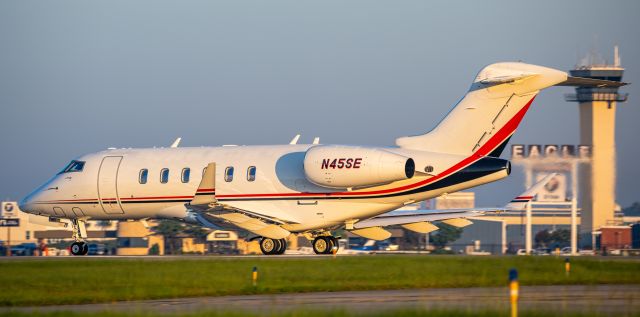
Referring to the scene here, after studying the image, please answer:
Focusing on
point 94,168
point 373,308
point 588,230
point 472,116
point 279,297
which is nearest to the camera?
point 373,308

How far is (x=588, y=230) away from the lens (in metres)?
86.9

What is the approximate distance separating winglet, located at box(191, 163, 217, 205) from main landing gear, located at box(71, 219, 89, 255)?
6681 millimetres

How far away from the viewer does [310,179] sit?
109ft

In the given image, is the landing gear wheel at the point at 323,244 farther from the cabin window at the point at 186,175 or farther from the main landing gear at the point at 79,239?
the main landing gear at the point at 79,239

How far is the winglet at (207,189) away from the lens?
3281 cm

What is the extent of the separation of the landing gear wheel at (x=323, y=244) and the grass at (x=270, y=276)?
22.1 ft

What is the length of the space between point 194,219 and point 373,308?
18.6 meters

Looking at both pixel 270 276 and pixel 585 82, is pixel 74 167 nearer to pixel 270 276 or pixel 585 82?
pixel 270 276

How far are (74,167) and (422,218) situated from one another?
42.9 ft

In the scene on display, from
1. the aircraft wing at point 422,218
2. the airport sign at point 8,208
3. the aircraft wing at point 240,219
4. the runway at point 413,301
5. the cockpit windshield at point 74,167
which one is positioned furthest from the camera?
the airport sign at point 8,208

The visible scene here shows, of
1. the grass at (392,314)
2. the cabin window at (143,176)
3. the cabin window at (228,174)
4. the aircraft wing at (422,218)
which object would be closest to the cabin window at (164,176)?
the cabin window at (143,176)

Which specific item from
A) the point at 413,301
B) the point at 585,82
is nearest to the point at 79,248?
the point at 585,82

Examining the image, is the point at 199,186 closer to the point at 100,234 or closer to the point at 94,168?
the point at 94,168

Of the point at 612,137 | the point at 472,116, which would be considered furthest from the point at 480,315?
the point at 612,137
